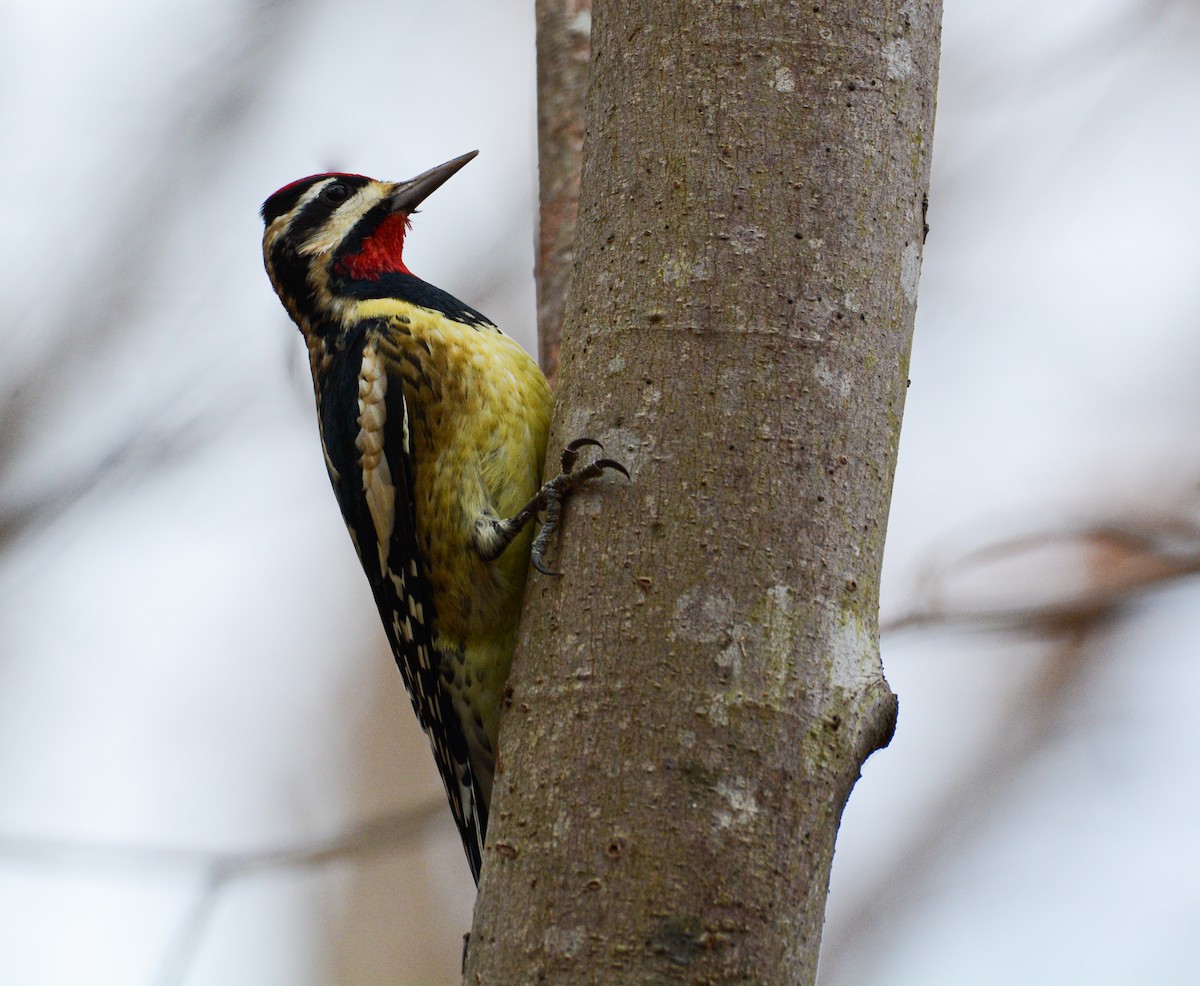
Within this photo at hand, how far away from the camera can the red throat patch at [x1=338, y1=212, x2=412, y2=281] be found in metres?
3.20

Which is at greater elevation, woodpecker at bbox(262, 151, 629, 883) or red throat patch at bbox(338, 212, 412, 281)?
red throat patch at bbox(338, 212, 412, 281)

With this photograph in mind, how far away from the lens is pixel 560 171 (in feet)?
10.4

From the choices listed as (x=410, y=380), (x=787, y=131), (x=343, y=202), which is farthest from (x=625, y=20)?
(x=343, y=202)

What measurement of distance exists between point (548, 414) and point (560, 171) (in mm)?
835

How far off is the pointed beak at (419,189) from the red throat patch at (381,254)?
0.03 meters

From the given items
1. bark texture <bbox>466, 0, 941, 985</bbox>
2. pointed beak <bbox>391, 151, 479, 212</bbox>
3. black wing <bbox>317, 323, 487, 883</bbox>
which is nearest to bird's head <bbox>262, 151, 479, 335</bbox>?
pointed beak <bbox>391, 151, 479, 212</bbox>

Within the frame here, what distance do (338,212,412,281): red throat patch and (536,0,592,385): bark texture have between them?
0.39 meters

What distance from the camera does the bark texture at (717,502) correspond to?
1.40m

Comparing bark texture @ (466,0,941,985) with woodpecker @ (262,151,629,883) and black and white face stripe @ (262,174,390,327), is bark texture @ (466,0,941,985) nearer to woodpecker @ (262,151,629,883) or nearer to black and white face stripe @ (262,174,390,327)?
woodpecker @ (262,151,629,883)

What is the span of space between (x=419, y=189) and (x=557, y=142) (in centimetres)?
41

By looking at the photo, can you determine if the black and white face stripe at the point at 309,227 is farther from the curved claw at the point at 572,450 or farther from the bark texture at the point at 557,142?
the curved claw at the point at 572,450

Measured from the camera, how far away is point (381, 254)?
129 inches

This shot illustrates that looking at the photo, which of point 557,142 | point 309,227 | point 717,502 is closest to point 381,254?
point 309,227

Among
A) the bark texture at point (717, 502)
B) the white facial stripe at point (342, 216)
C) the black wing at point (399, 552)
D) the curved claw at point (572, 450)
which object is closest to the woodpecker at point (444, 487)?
the black wing at point (399, 552)
